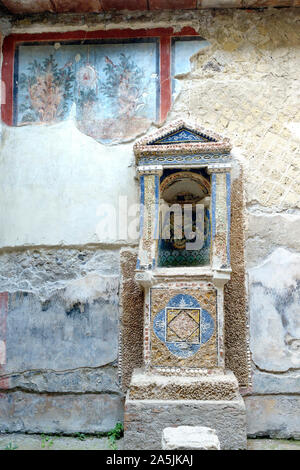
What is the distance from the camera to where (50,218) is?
138 inches

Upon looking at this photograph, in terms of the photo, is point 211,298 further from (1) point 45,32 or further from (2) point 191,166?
Result: (1) point 45,32

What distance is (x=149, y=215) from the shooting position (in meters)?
3.07

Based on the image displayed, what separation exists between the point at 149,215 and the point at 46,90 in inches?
57.7

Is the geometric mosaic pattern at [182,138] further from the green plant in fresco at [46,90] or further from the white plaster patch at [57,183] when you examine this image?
the green plant in fresco at [46,90]

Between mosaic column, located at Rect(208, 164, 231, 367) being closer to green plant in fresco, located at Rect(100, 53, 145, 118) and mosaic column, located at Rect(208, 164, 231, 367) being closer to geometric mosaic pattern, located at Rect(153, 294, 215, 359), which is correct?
geometric mosaic pattern, located at Rect(153, 294, 215, 359)

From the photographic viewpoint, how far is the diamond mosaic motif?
2.93 meters

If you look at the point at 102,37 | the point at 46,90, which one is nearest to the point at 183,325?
the point at 46,90

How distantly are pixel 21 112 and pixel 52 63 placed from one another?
484mm

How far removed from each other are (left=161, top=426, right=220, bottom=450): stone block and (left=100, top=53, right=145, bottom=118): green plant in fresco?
7.84 feet

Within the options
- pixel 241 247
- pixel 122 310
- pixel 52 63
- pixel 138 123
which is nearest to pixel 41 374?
pixel 122 310

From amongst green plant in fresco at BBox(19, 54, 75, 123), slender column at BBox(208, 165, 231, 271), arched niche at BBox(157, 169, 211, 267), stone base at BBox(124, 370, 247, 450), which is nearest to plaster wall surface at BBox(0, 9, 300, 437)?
green plant in fresco at BBox(19, 54, 75, 123)

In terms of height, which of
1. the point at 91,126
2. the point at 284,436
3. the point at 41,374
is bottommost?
the point at 284,436

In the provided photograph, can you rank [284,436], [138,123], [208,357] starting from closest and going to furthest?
[208,357] < [284,436] < [138,123]

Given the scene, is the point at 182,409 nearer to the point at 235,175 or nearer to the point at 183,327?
the point at 183,327
